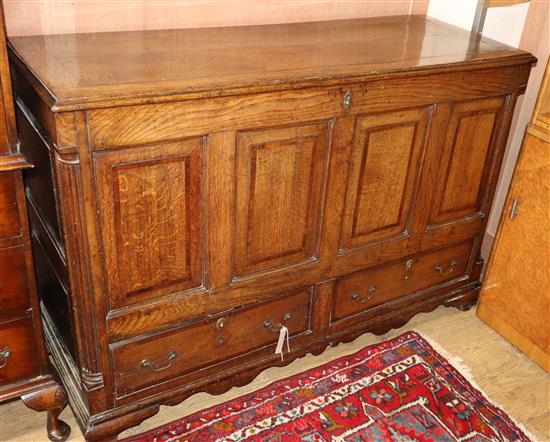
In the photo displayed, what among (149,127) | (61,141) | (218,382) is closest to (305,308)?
(218,382)

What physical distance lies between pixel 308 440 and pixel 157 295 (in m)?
0.70

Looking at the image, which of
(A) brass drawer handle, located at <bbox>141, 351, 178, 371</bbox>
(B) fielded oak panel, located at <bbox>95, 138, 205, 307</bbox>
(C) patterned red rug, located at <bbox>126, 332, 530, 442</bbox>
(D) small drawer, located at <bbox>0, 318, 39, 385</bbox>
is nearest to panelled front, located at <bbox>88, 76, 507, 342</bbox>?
(B) fielded oak panel, located at <bbox>95, 138, 205, 307</bbox>

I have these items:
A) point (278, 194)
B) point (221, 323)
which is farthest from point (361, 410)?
point (278, 194)

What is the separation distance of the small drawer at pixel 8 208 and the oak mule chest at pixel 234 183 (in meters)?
0.10

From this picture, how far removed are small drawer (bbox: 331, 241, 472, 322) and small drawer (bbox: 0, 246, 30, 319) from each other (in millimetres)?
1024

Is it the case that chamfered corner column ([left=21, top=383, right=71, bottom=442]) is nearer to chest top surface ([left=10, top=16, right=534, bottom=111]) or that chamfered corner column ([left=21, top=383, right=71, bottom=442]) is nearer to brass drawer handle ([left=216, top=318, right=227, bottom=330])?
brass drawer handle ([left=216, top=318, right=227, bottom=330])

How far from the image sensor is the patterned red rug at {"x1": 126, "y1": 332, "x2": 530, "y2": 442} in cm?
203

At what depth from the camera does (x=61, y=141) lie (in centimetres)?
145

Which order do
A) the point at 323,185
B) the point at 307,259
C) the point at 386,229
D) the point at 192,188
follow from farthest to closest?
the point at 386,229, the point at 307,259, the point at 323,185, the point at 192,188

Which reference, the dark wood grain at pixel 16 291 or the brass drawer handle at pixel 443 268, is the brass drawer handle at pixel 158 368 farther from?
the brass drawer handle at pixel 443 268

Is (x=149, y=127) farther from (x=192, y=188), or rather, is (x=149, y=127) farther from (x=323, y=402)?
(x=323, y=402)

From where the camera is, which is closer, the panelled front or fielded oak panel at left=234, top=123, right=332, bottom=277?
the panelled front

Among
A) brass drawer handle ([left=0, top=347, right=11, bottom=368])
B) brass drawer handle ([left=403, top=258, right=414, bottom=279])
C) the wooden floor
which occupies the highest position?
brass drawer handle ([left=0, top=347, right=11, bottom=368])

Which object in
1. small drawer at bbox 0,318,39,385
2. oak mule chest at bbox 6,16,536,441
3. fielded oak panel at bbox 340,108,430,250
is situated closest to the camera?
oak mule chest at bbox 6,16,536,441
